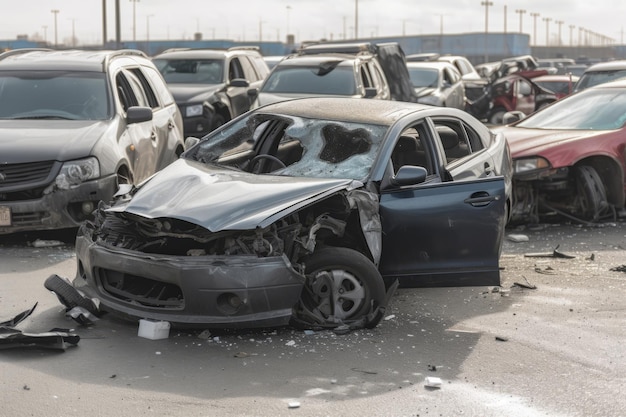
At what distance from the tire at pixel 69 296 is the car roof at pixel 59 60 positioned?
14.4 ft

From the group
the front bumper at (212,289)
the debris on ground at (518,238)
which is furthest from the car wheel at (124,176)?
the debris on ground at (518,238)

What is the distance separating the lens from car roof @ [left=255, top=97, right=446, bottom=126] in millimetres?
7551

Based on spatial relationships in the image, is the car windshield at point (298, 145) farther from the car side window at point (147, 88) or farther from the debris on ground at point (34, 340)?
the car side window at point (147, 88)

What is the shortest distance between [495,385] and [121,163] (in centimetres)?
523

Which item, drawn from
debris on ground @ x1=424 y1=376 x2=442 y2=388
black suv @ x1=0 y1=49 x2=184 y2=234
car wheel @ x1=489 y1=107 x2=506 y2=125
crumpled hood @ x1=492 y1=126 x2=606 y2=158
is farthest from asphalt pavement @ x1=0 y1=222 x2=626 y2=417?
car wheel @ x1=489 y1=107 x2=506 y2=125

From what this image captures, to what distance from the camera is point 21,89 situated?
33.8 ft

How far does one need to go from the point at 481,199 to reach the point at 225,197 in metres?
1.84

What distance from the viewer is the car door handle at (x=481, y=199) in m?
6.91

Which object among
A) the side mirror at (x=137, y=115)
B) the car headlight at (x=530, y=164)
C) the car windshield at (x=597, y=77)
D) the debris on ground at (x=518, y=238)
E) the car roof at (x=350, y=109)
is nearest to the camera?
the car roof at (x=350, y=109)

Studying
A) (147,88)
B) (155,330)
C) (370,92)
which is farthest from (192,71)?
(155,330)

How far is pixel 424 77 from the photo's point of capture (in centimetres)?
2316

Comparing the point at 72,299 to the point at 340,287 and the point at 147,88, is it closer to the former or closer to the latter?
the point at 340,287

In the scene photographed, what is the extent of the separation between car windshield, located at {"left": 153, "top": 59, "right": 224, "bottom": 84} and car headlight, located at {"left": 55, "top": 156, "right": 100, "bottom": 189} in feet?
29.0

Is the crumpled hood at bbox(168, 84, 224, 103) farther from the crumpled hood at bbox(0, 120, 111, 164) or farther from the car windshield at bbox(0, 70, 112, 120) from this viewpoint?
the crumpled hood at bbox(0, 120, 111, 164)
